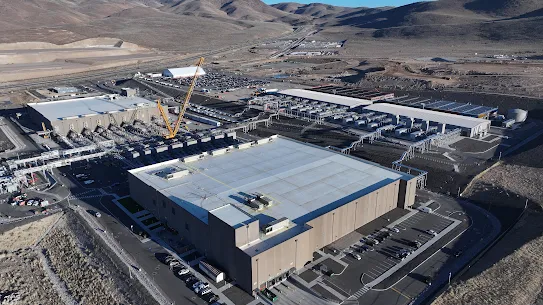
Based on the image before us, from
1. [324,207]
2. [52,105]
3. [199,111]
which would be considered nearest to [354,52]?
[199,111]

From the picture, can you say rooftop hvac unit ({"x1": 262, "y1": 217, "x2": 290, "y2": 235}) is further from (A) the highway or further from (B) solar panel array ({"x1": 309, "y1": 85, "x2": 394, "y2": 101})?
(A) the highway

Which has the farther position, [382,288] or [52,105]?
[52,105]

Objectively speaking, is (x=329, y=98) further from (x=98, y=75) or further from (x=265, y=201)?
(x=98, y=75)

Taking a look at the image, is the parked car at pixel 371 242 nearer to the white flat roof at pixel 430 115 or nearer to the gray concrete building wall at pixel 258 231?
the gray concrete building wall at pixel 258 231

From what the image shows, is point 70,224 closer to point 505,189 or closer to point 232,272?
point 232,272

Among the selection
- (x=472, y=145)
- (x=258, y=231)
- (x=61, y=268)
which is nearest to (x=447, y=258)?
(x=258, y=231)

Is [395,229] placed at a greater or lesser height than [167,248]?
lesser

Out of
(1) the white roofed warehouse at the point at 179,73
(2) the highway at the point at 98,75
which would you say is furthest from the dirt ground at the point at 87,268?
(1) the white roofed warehouse at the point at 179,73
